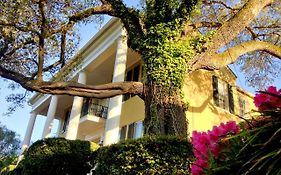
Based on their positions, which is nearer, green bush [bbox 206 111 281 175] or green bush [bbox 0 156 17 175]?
green bush [bbox 206 111 281 175]

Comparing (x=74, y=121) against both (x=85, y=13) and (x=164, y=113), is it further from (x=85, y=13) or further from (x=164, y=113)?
(x=164, y=113)

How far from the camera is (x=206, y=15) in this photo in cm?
1277

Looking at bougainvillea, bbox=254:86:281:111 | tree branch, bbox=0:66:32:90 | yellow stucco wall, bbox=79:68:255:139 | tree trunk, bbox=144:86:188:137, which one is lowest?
bougainvillea, bbox=254:86:281:111

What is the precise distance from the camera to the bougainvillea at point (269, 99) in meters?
1.83

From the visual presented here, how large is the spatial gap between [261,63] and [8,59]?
11.1 metres

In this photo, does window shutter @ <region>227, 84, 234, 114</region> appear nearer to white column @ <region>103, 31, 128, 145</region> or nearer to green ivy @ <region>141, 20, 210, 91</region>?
white column @ <region>103, 31, 128, 145</region>

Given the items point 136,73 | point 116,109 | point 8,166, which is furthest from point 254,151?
point 136,73

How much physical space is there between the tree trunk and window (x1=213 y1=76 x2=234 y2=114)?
9053 millimetres

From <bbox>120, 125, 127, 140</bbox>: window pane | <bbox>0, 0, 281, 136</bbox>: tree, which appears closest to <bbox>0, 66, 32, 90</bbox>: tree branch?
<bbox>0, 0, 281, 136</bbox>: tree

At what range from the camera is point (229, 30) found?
820cm

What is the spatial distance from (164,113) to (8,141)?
40.5 meters

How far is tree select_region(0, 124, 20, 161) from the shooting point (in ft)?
134

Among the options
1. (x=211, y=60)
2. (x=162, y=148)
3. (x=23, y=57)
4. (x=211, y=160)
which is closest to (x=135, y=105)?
(x=23, y=57)

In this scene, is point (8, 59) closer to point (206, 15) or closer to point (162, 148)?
point (162, 148)
